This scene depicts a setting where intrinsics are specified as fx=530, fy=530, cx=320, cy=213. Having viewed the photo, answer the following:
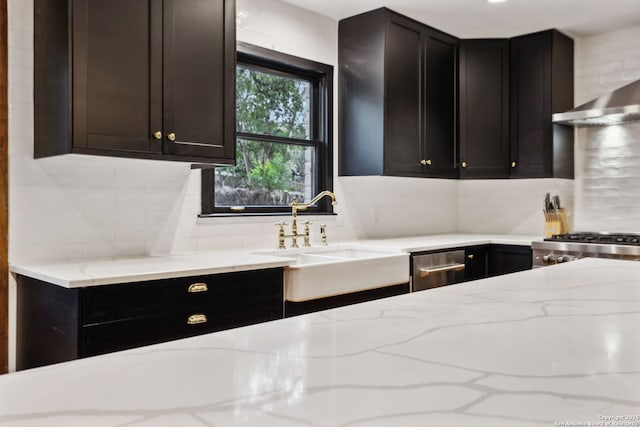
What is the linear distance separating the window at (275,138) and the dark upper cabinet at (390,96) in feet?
0.51

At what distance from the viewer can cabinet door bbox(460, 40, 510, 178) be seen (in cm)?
411

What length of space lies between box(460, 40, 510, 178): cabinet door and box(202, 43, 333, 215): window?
116 cm

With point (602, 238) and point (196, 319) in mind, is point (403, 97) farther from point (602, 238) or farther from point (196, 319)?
point (196, 319)

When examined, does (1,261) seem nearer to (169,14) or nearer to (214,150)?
(214,150)

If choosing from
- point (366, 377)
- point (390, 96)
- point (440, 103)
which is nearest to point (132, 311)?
→ point (366, 377)

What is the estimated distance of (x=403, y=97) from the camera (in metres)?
3.66

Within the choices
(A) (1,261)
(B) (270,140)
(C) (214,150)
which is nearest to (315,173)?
(B) (270,140)

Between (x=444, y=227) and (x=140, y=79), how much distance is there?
3.07 metres

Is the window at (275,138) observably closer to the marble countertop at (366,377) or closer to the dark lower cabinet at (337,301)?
the dark lower cabinet at (337,301)

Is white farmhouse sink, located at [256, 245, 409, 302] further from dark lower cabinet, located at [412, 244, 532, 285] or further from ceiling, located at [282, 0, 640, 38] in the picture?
ceiling, located at [282, 0, 640, 38]

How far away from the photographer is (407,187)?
167 inches

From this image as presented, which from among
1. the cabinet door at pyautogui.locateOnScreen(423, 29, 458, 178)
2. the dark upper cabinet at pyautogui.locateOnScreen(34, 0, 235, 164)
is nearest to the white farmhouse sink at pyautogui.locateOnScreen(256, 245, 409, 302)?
the dark upper cabinet at pyautogui.locateOnScreen(34, 0, 235, 164)

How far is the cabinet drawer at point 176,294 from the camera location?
73.5 inches

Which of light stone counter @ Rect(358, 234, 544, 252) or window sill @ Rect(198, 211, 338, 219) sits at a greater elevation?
window sill @ Rect(198, 211, 338, 219)
